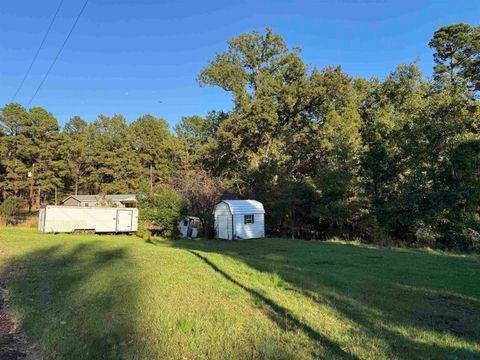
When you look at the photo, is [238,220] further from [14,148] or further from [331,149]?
[14,148]

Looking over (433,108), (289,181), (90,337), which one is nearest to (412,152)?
(433,108)

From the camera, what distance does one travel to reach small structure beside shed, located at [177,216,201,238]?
26.6m

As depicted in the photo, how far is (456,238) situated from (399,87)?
1930 cm

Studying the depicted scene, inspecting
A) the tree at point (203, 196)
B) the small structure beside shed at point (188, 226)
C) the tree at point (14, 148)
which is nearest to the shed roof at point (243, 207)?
the tree at point (203, 196)

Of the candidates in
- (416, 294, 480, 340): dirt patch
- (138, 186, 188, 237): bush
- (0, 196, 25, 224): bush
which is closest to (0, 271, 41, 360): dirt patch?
(416, 294, 480, 340): dirt patch

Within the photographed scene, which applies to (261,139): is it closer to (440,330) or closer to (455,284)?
(455,284)

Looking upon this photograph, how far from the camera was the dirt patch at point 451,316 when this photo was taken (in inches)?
205

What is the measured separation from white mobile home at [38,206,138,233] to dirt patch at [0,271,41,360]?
20.5 m

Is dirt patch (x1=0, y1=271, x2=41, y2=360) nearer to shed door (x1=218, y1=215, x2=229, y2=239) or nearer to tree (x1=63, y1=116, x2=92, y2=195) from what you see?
shed door (x1=218, y1=215, x2=229, y2=239)

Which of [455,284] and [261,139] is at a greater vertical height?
[261,139]

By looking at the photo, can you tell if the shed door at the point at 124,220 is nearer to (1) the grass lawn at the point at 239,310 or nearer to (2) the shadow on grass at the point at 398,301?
(1) the grass lawn at the point at 239,310

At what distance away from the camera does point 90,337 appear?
15.6ft

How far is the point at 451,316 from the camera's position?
5.91 metres

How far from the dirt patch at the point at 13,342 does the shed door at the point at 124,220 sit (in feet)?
73.2
